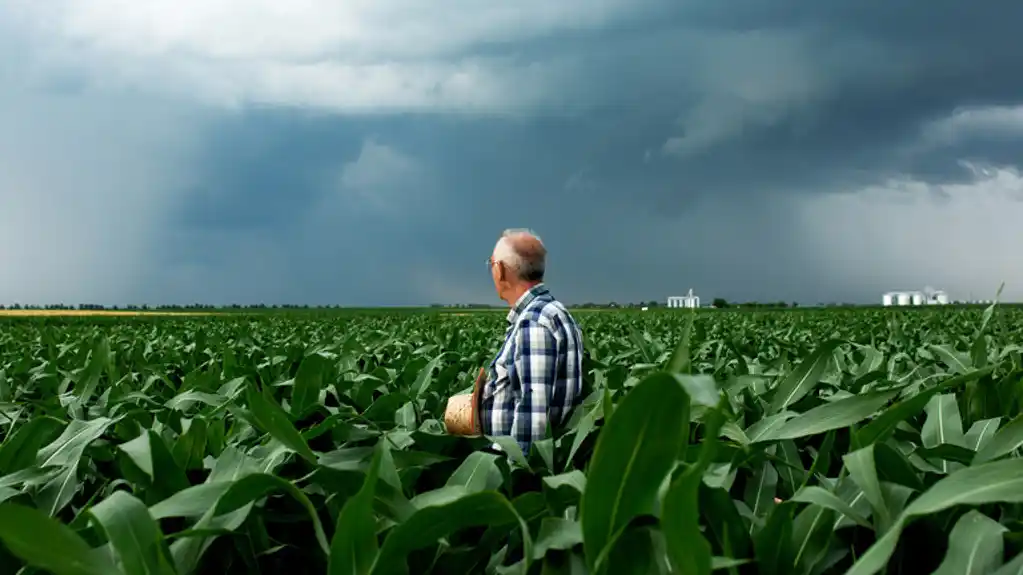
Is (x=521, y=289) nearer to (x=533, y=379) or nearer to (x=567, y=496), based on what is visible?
(x=533, y=379)

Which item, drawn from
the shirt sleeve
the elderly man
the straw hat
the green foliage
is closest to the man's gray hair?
the elderly man

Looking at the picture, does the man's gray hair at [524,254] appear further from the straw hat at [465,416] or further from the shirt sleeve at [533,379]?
the straw hat at [465,416]

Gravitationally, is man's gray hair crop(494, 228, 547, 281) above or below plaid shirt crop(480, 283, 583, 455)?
above

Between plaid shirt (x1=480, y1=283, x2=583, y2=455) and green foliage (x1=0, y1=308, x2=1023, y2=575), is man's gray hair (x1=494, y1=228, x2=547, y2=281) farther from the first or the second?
green foliage (x1=0, y1=308, x2=1023, y2=575)

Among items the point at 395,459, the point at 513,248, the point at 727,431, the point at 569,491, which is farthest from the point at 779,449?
the point at 513,248

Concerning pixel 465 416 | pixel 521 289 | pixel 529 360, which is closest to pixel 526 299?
pixel 521 289

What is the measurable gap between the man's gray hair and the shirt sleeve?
0.33 m

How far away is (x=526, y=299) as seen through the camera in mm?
3631

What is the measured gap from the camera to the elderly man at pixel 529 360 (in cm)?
332

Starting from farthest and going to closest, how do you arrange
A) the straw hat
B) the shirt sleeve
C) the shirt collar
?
the shirt collar < the straw hat < the shirt sleeve

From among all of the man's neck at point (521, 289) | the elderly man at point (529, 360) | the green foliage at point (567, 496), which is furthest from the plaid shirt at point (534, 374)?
the green foliage at point (567, 496)

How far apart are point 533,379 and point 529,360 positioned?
0.10 metres

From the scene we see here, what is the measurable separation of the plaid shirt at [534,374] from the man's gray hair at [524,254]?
5.5 inches

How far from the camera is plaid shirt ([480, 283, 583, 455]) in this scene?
3.32m
